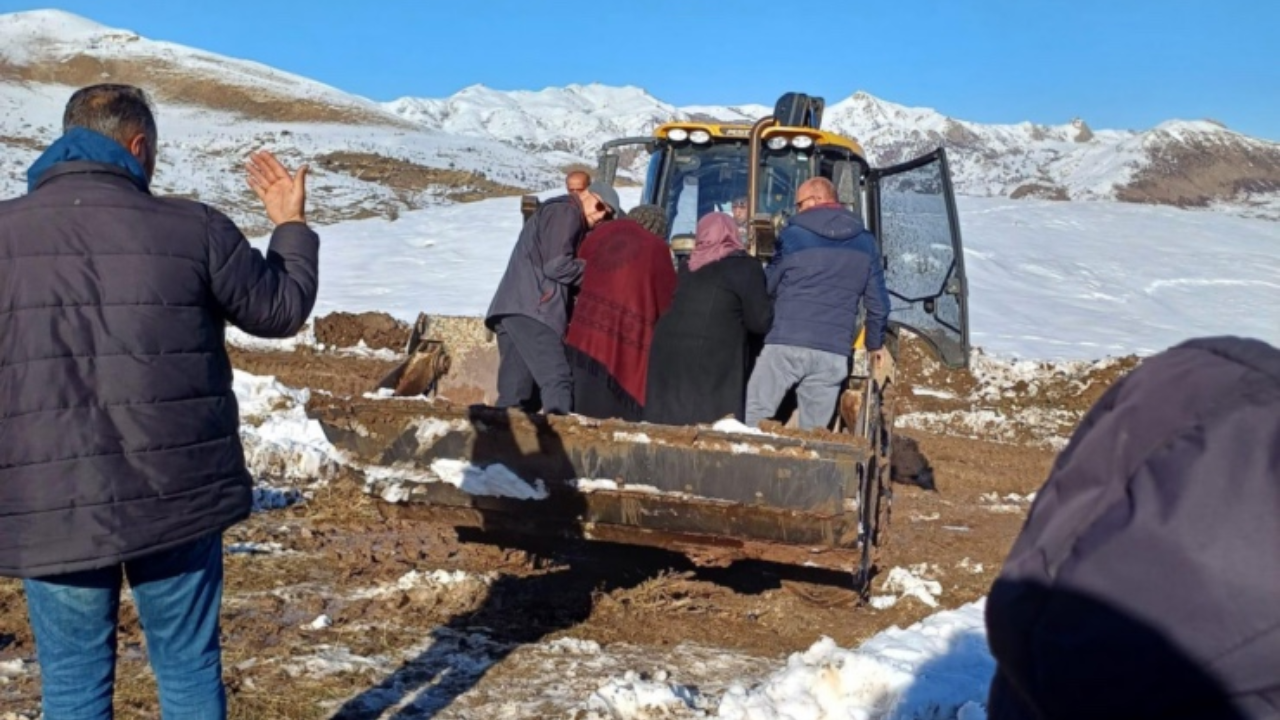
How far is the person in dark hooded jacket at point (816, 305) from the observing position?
5.57 meters

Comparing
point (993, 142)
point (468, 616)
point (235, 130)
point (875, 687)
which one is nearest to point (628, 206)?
point (468, 616)

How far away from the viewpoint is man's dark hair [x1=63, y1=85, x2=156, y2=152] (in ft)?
8.78

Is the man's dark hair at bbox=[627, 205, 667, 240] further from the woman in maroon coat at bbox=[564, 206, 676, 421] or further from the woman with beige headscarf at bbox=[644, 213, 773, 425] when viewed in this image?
the woman with beige headscarf at bbox=[644, 213, 773, 425]

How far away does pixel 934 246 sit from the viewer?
7656 millimetres

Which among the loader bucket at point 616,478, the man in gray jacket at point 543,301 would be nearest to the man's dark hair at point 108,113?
the loader bucket at point 616,478

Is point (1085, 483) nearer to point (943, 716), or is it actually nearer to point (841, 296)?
point (943, 716)

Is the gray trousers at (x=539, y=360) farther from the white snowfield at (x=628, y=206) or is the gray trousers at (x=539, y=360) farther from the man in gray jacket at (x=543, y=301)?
the white snowfield at (x=628, y=206)

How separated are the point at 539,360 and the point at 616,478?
1.15m

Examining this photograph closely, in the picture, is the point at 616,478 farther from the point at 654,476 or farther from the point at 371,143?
the point at 371,143

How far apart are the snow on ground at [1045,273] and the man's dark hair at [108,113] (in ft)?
44.5

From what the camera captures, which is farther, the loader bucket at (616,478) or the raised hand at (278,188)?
the loader bucket at (616,478)

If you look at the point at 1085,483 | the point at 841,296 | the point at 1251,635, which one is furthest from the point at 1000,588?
the point at 841,296

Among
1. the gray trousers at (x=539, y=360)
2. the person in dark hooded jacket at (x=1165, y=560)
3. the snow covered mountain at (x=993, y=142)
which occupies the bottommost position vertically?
the gray trousers at (x=539, y=360)

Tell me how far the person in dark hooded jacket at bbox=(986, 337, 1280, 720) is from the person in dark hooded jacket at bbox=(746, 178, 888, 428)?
170 inches
